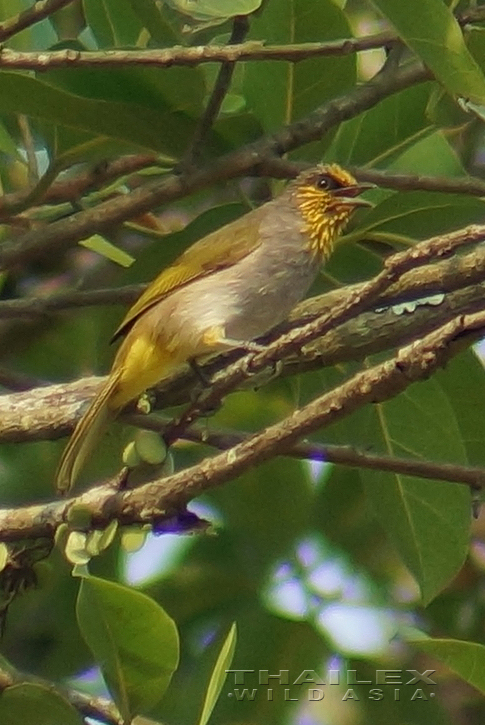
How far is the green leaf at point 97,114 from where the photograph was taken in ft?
7.28

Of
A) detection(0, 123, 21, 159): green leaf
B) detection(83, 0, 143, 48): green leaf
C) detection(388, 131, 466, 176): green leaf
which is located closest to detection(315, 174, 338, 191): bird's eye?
detection(388, 131, 466, 176): green leaf

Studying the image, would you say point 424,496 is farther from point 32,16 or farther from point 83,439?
point 32,16

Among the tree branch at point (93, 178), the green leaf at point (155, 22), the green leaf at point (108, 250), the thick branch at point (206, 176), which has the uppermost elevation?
the green leaf at point (155, 22)

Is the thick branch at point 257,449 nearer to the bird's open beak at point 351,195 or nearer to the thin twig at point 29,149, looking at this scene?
the thin twig at point 29,149

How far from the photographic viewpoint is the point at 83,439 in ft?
7.70

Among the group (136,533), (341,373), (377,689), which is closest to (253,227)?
(341,373)

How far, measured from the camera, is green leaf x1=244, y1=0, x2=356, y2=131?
7.88 feet

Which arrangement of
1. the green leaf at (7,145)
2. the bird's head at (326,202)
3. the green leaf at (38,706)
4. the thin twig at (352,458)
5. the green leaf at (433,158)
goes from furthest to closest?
the bird's head at (326,202) → the green leaf at (433,158) → the green leaf at (7,145) → the thin twig at (352,458) → the green leaf at (38,706)

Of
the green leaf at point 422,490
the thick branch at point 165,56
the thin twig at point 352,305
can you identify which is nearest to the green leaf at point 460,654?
the thin twig at point 352,305

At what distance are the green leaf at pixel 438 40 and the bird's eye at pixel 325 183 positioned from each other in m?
1.02

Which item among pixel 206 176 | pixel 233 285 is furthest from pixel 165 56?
pixel 233 285

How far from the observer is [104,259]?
311cm

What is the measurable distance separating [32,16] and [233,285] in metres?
1.15

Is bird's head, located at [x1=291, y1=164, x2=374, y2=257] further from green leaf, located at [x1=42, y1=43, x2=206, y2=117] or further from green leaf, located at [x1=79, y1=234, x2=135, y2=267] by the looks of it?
green leaf, located at [x1=42, y1=43, x2=206, y2=117]
